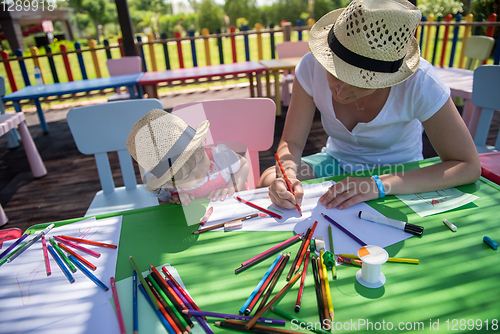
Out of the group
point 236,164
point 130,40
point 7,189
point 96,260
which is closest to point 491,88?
point 236,164

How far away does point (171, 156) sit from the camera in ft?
4.13

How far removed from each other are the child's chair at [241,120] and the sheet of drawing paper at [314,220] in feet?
2.08

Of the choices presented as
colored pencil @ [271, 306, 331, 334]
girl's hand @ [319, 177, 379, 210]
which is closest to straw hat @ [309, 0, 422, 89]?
girl's hand @ [319, 177, 379, 210]

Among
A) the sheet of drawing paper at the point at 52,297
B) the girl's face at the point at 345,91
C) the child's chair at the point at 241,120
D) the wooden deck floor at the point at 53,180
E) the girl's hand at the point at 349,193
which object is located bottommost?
the wooden deck floor at the point at 53,180

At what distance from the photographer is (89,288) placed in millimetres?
905

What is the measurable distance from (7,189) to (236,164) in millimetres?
3318

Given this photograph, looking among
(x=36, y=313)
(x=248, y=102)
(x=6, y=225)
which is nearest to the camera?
(x=36, y=313)

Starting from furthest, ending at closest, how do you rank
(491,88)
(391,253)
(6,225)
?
1. (6,225)
2. (491,88)
3. (391,253)

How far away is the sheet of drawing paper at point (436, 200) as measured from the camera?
115 centimetres

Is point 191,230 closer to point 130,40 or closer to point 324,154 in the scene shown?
point 324,154

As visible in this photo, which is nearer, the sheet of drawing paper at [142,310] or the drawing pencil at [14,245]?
the sheet of drawing paper at [142,310]

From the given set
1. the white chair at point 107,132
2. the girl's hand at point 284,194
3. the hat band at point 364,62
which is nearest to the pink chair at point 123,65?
the white chair at point 107,132

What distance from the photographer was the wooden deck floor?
3062mm

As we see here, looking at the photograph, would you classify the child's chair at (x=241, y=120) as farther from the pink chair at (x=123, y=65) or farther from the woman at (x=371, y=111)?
the pink chair at (x=123, y=65)
